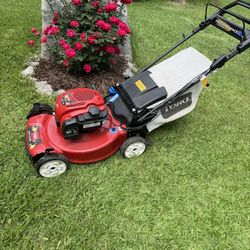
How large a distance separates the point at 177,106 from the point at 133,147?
509 millimetres

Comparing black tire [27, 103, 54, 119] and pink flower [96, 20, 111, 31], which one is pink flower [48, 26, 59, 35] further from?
black tire [27, 103, 54, 119]

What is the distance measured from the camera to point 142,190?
8.27 ft

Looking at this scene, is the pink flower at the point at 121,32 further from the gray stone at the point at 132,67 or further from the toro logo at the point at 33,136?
the toro logo at the point at 33,136

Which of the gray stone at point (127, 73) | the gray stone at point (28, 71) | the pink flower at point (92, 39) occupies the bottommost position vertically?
the gray stone at point (127, 73)

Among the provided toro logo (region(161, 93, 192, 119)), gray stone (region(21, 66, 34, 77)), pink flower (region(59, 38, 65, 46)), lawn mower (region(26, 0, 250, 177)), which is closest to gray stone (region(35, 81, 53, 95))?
gray stone (region(21, 66, 34, 77))

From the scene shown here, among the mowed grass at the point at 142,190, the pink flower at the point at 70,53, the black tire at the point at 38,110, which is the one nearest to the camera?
the mowed grass at the point at 142,190

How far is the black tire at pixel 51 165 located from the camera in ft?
7.69

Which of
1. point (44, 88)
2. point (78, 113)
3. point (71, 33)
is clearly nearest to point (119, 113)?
point (78, 113)

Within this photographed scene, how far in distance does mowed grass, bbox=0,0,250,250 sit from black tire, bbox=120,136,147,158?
6cm

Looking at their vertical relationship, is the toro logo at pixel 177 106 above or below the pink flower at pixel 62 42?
below

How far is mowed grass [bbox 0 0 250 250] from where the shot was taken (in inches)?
86.1

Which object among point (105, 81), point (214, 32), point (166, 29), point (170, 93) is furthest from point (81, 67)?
point (214, 32)

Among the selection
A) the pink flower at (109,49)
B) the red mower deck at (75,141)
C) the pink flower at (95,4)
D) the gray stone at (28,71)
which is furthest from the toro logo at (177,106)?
the gray stone at (28,71)

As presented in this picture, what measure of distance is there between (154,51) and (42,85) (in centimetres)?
174
